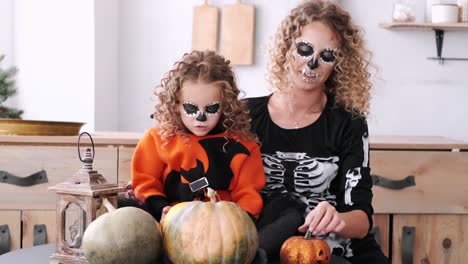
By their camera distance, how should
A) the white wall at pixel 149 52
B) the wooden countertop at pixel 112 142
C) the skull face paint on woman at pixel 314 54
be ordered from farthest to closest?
the white wall at pixel 149 52, the wooden countertop at pixel 112 142, the skull face paint on woman at pixel 314 54

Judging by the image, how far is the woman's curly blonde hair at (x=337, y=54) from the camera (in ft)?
5.61

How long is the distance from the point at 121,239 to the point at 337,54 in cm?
90

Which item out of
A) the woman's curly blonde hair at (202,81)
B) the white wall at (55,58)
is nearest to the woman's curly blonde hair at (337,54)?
the woman's curly blonde hair at (202,81)

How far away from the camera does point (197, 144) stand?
4.91ft

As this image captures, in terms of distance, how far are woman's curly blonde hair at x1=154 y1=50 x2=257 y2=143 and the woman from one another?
0.23m

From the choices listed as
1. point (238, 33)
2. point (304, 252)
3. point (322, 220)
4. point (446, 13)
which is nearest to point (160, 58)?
point (238, 33)

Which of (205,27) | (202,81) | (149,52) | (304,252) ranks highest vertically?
(205,27)

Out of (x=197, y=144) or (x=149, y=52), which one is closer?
(x=197, y=144)

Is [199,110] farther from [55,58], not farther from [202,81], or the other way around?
[55,58]

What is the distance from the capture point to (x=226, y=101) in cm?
146

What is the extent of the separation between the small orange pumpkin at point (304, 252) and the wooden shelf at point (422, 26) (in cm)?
172

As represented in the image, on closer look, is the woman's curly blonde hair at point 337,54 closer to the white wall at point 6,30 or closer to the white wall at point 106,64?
the white wall at point 106,64

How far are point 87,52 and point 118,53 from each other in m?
0.18

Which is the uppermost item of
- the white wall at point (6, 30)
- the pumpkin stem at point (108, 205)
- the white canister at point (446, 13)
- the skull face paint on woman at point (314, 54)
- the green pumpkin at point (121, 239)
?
the white canister at point (446, 13)
